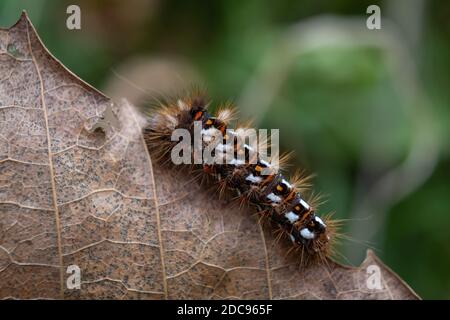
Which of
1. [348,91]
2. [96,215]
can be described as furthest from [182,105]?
[348,91]

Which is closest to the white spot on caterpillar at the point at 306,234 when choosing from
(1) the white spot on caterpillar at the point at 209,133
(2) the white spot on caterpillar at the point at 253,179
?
(2) the white spot on caterpillar at the point at 253,179

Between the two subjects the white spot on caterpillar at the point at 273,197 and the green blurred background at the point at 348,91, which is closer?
the white spot on caterpillar at the point at 273,197

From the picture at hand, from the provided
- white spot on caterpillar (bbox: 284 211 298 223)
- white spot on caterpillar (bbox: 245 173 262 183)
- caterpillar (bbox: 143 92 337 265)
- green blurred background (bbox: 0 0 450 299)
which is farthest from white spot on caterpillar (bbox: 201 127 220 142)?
green blurred background (bbox: 0 0 450 299)

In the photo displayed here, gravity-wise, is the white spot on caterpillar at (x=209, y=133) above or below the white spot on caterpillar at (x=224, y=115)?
below

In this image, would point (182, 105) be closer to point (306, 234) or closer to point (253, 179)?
point (253, 179)

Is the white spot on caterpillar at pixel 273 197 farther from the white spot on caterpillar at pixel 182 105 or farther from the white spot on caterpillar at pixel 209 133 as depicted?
the white spot on caterpillar at pixel 182 105
